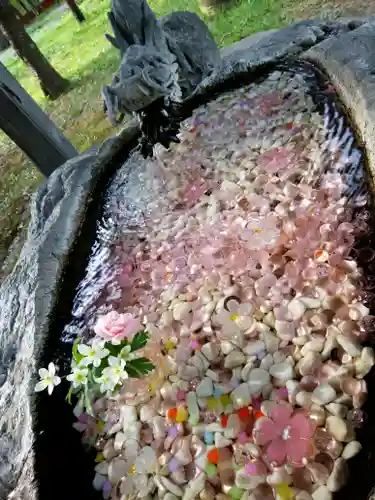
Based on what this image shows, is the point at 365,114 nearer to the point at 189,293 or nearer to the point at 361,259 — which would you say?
the point at 361,259

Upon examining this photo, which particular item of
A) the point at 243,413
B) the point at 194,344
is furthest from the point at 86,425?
the point at 243,413

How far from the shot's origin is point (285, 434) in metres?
1.28

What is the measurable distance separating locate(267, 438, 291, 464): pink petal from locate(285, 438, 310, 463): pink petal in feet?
0.04

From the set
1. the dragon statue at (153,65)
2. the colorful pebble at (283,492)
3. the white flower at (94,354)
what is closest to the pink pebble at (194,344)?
the white flower at (94,354)

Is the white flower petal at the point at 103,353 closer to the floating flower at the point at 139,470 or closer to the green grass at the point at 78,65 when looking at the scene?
the floating flower at the point at 139,470

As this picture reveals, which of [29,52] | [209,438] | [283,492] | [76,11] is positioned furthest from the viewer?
[76,11]

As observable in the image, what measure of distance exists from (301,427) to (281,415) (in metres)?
0.07

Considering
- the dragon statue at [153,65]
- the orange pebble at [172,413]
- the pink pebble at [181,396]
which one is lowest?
the orange pebble at [172,413]

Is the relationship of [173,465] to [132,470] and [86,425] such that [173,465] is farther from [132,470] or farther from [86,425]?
[86,425]

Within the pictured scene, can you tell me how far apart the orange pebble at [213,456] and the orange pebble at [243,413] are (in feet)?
0.39

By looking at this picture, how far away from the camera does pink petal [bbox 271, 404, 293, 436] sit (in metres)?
1.30

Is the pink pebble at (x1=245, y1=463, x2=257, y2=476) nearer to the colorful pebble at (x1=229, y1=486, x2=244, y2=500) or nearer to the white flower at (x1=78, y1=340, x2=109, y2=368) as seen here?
the colorful pebble at (x1=229, y1=486, x2=244, y2=500)

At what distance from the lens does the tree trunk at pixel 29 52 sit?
4770 mm

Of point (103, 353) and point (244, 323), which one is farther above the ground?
point (103, 353)
